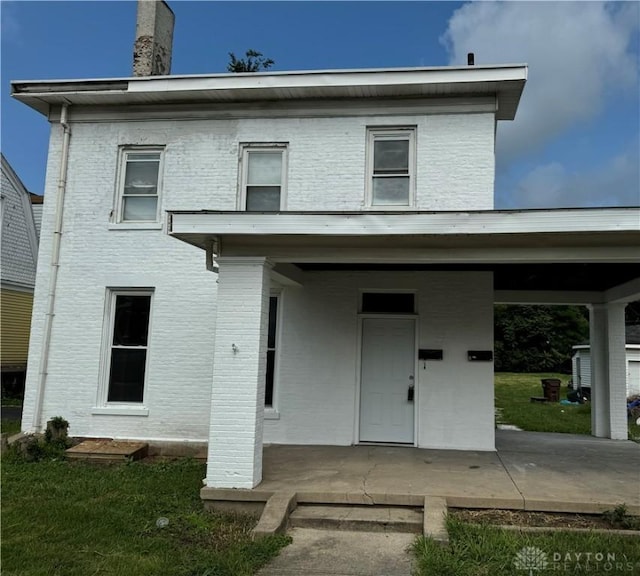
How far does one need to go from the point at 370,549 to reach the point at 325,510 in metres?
0.85

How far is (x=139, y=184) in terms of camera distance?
9625 mm

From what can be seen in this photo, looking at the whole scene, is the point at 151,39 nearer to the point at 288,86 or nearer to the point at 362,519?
the point at 288,86

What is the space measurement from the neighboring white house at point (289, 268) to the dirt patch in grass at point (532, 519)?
2.85 meters

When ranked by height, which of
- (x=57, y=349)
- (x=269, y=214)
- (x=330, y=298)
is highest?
(x=269, y=214)

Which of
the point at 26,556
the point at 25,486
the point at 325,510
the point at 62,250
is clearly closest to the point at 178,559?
the point at 26,556

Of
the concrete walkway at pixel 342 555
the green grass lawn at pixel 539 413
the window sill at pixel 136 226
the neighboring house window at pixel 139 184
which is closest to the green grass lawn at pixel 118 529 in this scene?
the concrete walkway at pixel 342 555

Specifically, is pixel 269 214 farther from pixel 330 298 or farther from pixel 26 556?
pixel 26 556

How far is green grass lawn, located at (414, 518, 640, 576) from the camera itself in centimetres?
441

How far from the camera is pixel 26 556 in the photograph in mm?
4719

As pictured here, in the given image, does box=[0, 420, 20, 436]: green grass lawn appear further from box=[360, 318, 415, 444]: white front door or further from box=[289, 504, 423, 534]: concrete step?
box=[289, 504, 423, 534]: concrete step

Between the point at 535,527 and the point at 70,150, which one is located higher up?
the point at 70,150

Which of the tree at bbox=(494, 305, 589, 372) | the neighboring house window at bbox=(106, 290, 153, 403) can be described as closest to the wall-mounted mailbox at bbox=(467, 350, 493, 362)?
the neighboring house window at bbox=(106, 290, 153, 403)

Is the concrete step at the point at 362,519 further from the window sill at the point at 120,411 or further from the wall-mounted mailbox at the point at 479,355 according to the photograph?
the window sill at the point at 120,411

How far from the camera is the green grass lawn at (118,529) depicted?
15.0ft
